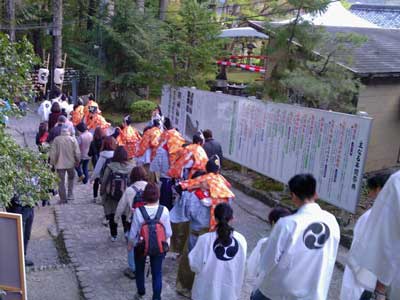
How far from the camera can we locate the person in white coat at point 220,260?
4.47 meters

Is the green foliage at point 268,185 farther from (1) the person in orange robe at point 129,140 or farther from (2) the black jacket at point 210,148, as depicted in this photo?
(1) the person in orange robe at point 129,140

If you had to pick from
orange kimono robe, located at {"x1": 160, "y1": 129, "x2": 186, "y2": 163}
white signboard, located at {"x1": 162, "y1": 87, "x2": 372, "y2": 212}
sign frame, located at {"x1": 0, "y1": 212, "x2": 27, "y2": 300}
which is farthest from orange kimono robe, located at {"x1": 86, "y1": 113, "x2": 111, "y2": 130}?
sign frame, located at {"x1": 0, "y1": 212, "x2": 27, "y2": 300}

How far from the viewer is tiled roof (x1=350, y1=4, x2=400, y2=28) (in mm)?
23609

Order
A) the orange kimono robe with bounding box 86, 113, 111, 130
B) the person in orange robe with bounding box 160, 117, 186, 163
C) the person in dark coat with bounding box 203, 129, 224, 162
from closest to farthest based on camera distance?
the person in orange robe with bounding box 160, 117, 186, 163 < the person in dark coat with bounding box 203, 129, 224, 162 < the orange kimono robe with bounding box 86, 113, 111, 130

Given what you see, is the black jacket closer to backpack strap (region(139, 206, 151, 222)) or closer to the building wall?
backpack strap (region(139, 206, 151, 222))

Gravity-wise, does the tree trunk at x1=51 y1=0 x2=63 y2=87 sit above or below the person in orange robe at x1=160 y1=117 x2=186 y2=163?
above

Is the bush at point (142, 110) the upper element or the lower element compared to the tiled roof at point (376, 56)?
lower

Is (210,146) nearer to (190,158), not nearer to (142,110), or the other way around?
(190,158)

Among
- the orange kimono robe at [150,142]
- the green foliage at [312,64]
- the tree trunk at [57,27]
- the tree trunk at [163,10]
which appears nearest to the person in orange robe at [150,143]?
the orange kimono robe at [150,142]

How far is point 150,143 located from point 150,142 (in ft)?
0.07

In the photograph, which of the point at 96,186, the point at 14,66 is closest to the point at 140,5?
the point at 96,186

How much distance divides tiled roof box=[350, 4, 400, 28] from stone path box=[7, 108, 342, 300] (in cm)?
1785

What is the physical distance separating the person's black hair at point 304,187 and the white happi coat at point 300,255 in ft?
0.25

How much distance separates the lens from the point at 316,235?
3443mm
